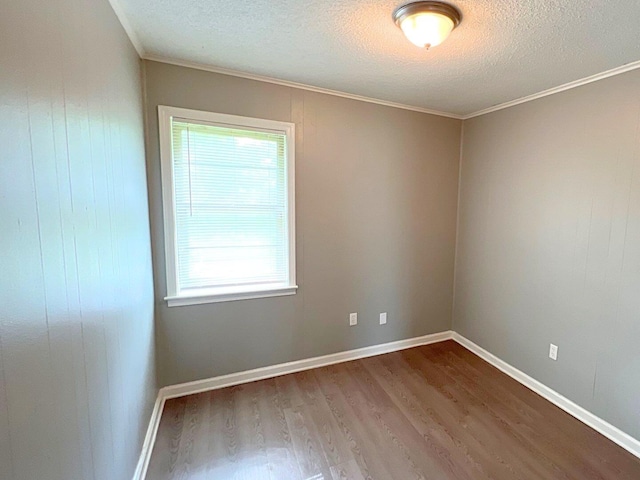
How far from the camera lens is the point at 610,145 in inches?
80.4

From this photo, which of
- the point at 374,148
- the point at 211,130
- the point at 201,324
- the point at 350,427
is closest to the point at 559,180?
the point at 374,148

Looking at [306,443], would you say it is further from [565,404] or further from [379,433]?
[565,404]

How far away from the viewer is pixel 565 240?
2330 mm

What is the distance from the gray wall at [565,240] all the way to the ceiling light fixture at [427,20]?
1413 millimetres

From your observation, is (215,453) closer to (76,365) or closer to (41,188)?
(76,365)

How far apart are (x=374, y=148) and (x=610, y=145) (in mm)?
1676

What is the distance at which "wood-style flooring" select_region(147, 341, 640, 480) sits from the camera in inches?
69.9

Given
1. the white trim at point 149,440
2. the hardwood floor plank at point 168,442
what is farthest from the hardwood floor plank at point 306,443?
the white trim at point 149,440

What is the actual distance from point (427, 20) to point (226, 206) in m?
1.76

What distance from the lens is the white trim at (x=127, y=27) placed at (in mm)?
1493

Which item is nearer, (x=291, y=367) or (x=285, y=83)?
(x=285, y=83)

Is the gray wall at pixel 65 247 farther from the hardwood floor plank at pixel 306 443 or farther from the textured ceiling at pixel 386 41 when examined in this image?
the hardwood floor plank at pixel 306 443

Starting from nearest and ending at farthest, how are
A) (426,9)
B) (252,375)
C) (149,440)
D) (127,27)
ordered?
(426,9) < (127,27) < (149,440) < (252,375)

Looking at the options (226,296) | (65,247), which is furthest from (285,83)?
(65,247)
